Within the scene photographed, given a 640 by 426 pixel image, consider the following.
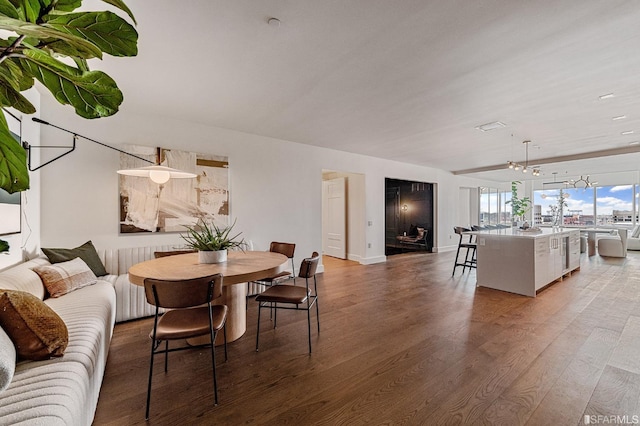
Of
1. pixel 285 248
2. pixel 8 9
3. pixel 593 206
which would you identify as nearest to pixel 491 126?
pixel 285 248

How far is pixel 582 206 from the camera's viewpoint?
1130 cm

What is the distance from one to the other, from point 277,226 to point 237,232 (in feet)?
2.43

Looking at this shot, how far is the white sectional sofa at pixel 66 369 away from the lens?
113cm

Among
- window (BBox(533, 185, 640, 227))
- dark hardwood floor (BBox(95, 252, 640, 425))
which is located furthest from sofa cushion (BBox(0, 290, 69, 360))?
window (BBox(533, 185, 640, 227))

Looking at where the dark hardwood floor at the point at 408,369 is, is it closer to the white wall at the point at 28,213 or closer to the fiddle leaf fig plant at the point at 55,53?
the white wall at the point at 28,213

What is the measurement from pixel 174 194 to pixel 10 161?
11.6 feet

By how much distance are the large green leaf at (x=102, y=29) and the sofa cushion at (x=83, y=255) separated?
122 inches

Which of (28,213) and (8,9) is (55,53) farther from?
(28,213)

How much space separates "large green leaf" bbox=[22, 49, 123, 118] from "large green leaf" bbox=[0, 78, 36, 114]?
71 mm

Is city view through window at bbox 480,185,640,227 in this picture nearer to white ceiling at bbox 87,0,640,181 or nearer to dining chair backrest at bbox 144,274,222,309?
white ceiling at bbox 87,0,640,181

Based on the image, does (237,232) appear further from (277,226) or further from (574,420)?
(574,420)

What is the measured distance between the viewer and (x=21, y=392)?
1.20m

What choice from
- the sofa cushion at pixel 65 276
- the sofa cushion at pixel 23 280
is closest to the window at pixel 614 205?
the sofa cushion at pixel 65 276

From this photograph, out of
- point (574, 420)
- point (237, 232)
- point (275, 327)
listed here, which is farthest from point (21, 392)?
point (237, 232)
